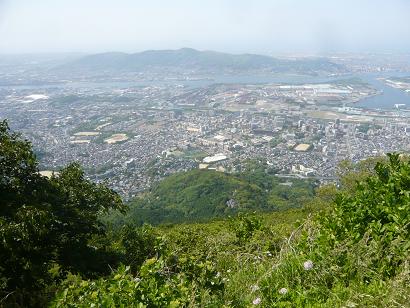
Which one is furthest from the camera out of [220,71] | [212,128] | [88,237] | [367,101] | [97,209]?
[220,71]

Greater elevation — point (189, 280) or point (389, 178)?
point (389, 178)

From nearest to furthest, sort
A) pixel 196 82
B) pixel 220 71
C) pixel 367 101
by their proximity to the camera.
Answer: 1. pixel 367 101
2. pixel 196 82
3. pixel 220 71

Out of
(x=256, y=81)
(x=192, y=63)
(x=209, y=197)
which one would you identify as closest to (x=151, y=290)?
(x=209, y=197)

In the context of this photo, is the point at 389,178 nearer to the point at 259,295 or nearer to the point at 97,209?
the point at 259,295

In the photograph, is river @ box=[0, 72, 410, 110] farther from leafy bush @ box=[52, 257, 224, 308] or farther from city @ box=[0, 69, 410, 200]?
leafy bush @ box=[52, 257, 224, 308]

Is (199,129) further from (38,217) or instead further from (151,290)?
(151,290)

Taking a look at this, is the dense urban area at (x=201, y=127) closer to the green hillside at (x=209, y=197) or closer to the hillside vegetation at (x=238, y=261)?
the green hillside at (x=209, y=197)

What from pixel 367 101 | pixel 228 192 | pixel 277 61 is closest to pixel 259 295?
pixel 228 192
